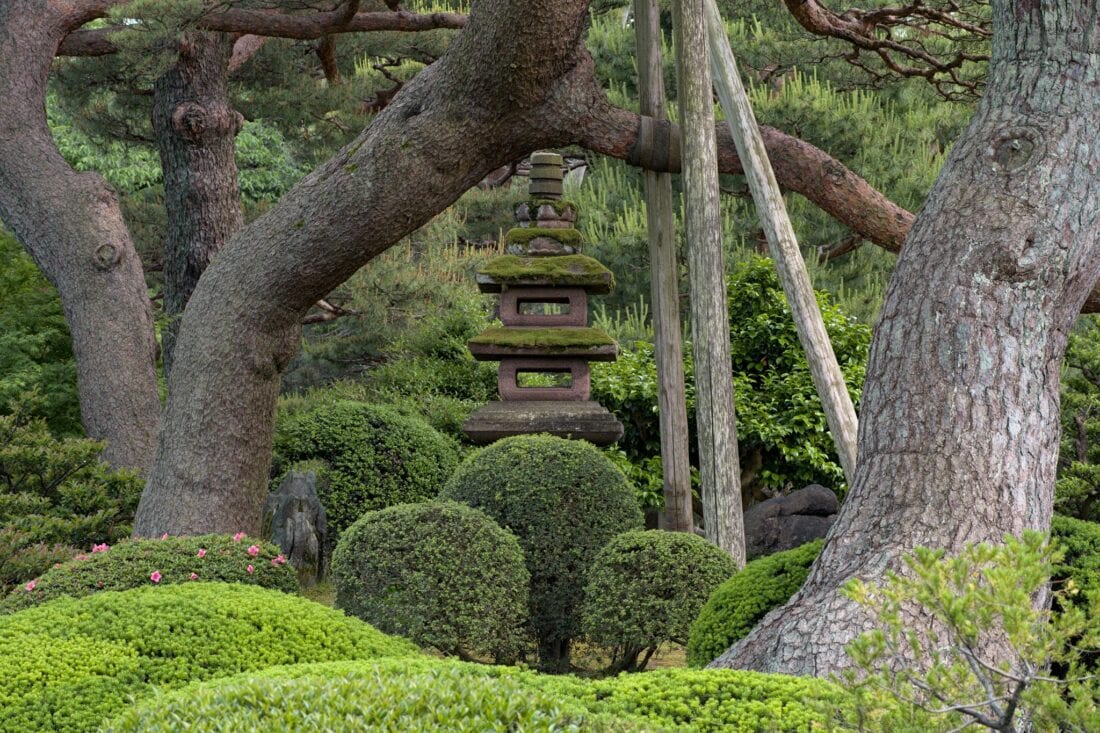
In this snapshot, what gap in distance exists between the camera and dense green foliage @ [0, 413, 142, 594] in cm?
651

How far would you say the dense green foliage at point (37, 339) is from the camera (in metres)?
8.72

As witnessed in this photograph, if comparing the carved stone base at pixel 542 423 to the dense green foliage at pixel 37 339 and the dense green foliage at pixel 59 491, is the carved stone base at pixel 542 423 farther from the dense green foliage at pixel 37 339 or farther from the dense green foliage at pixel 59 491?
the dense green foliage at pixel 37 339

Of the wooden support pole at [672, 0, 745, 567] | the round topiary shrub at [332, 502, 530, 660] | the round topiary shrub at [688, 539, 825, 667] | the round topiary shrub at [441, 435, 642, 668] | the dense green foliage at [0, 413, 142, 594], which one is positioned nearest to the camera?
the round topiary shrub at [688, 539, 825, 667]

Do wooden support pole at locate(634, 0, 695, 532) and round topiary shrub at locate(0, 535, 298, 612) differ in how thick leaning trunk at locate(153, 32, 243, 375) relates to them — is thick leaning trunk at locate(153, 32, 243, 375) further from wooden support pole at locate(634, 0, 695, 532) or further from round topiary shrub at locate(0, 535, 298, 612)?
round topiary shrub at locate(0, 535, 298, 612)

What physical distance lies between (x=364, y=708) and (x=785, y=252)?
4.25 m

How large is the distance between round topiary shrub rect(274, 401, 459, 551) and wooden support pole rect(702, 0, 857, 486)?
3.22 m

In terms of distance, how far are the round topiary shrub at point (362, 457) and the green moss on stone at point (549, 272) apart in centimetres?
185

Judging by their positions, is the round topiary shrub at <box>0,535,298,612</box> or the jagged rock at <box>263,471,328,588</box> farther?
the jagged rock at <box>263,471,328,588</box>

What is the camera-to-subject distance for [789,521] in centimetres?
803

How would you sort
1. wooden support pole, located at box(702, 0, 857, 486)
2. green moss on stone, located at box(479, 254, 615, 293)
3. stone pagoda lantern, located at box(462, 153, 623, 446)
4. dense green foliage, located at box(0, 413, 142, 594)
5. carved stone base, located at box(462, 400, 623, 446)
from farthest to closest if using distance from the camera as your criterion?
green moss on stone, located at box(479, 254, 615, 293), stone pagoda lantern, located at box(462, 153, 623, 446), carved stone base, located at box(462, 400, 623, 446), dense green foliage, located at box(0, 413, 142, 594), wooden support pole, located at box(702, 0, 857, 486)

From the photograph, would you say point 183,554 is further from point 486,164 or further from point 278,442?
point 278,442

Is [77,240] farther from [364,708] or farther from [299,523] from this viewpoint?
[364,708]

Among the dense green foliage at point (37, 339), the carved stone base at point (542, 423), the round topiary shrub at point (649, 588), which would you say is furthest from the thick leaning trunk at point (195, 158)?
the round topiary shrub at point (649, 588)

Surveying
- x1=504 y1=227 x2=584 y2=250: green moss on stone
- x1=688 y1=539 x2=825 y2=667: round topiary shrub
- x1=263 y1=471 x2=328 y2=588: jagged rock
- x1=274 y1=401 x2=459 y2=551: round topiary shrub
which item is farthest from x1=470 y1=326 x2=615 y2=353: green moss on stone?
x1=688 y1=539 x2=825 y2=667: round topiary shrub
